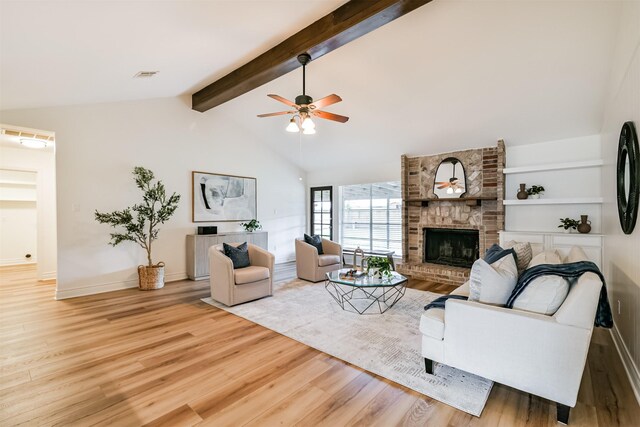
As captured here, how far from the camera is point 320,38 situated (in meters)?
3.29

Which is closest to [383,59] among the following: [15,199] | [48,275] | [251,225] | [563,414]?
[563,414]

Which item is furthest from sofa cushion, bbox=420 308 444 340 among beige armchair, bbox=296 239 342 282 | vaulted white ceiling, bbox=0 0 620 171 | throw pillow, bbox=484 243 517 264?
beige armchair, bbox=296 239 342 282

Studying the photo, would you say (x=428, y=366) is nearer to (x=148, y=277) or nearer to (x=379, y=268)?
(x=379, y=268)

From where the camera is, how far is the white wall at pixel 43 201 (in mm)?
5625

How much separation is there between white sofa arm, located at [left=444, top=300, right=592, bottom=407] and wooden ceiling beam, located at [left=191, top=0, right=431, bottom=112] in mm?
2670

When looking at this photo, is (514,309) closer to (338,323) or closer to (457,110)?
(338,323)

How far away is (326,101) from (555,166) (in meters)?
3.95

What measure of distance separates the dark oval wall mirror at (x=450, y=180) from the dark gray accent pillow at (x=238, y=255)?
3866 mm

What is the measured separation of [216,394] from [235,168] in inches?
206

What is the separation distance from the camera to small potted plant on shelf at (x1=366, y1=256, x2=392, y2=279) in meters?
3.87

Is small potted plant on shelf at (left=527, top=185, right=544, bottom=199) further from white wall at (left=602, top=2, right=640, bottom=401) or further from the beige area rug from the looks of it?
the beige area rug

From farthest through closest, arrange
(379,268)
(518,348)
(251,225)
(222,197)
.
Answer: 1. (251,225)
2. (222,197)
3. (379,268)
4. (518,348)

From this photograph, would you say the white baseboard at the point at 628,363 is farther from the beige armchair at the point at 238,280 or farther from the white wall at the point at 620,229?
the beige armchair at the point at 238,280

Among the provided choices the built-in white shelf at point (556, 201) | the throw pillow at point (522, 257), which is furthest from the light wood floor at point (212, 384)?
the built-in white shelf at point (556, 201)
